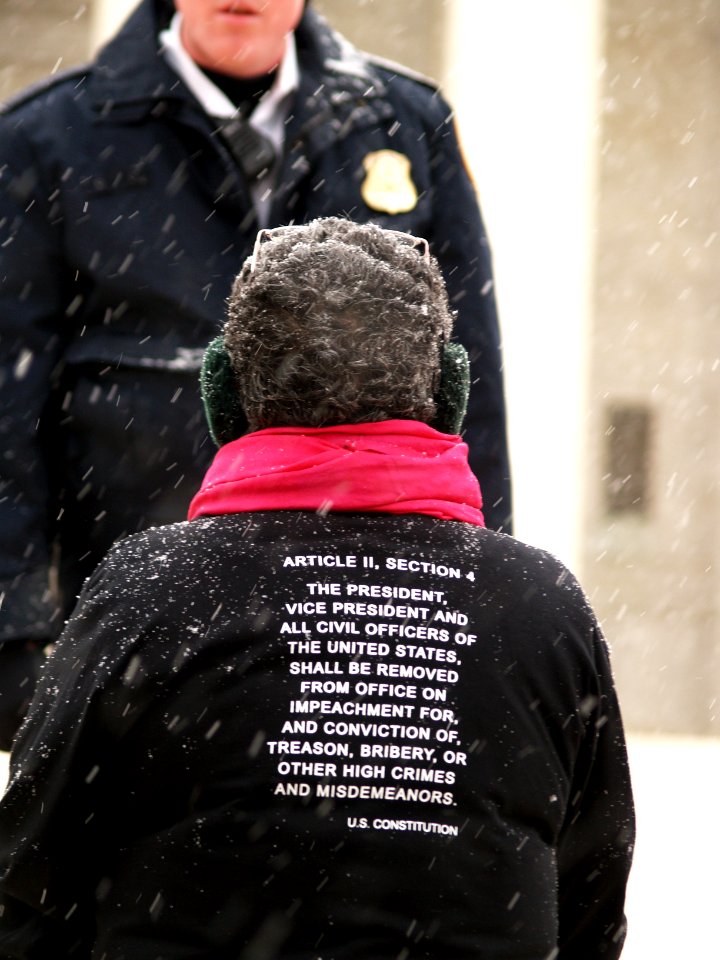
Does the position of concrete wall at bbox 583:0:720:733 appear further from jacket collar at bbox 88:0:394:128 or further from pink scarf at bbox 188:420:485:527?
pink scarf at bbox 188:420:485:527

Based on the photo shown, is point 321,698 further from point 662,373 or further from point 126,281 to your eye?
point 662,373

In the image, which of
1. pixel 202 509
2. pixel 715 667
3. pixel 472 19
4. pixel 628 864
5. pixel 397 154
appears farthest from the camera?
pixel 715 667

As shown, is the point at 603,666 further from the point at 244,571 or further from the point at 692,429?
the point at 692,429

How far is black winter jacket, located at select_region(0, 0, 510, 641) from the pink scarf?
113cm

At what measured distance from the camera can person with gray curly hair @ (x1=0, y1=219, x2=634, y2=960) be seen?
198cm

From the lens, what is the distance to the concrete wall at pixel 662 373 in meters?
8.15

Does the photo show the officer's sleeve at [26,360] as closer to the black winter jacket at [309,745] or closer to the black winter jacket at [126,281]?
the black winter jacket at [126,281]

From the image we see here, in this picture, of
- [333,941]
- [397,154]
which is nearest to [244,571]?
[333,941]

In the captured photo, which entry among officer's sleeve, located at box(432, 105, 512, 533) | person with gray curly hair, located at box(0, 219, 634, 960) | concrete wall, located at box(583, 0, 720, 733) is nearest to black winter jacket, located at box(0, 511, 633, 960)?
person with gray curly hair, located at box(0, 219, 634, 960)

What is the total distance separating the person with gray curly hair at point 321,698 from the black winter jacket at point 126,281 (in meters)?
1.05

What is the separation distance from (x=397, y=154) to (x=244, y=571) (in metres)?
1.59

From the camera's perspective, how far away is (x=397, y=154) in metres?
3.44

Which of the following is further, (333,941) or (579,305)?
(579,305)

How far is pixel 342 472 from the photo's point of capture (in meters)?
2.08
